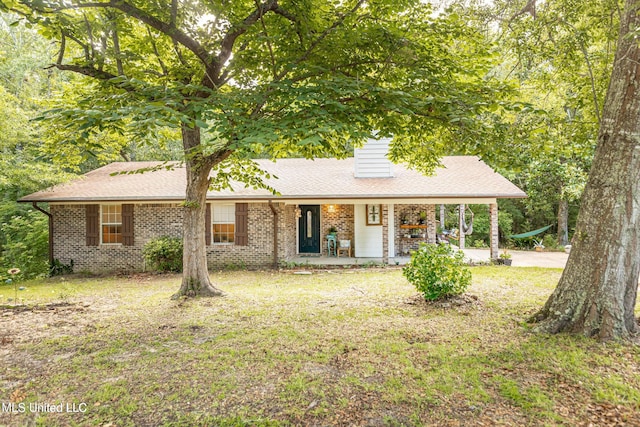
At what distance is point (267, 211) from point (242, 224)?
36.0 inches

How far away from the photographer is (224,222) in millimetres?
11602

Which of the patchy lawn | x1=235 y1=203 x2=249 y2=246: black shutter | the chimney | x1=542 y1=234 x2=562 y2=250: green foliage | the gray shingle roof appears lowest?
the patchy lawn

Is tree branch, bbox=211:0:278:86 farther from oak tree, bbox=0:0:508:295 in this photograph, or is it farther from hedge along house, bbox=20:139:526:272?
hedge along house, bbox=20:139:526:272

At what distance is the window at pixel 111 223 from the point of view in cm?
1169

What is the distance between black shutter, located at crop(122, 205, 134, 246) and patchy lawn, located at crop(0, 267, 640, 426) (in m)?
5.23

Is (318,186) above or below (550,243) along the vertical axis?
above

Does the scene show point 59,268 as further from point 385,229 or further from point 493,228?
point 493,228

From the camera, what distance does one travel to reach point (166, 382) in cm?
350

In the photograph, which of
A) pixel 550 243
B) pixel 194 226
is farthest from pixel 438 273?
pixel 550 243

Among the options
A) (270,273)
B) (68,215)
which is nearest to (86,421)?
(270,273)

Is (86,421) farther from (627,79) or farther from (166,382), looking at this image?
(627,79)

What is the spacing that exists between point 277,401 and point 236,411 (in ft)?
1.19

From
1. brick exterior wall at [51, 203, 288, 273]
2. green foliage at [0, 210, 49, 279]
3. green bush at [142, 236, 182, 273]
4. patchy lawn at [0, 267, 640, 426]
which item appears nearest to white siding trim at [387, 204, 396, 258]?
brick exterior wall at [51, 203, 288, 273]

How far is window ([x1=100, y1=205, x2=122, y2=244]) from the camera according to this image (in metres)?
11.7
